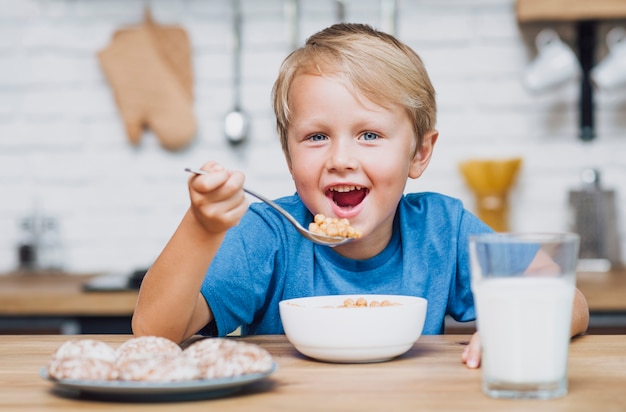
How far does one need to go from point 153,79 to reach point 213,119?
0.75 ft

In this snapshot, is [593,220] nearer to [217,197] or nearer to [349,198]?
[349,198]

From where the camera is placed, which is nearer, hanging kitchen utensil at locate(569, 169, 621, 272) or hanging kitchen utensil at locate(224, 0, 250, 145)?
hanging kitchen utensil at locate(569, 169, 621, 272)

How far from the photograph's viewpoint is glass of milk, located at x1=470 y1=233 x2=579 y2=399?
35.9 inches

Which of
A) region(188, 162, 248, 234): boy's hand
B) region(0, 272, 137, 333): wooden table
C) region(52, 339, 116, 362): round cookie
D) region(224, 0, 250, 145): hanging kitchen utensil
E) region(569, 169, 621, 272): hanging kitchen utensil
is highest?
region(224, 0, 250, 145): hanging kitchen utensil

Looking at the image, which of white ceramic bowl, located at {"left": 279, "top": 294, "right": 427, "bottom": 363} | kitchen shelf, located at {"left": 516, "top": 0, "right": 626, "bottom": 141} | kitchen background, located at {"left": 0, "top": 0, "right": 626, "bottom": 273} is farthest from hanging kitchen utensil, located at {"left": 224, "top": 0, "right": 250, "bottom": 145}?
white ceramic bowl, located at {"left": 279, "top": 294, "right": 427, "bottom": 363}

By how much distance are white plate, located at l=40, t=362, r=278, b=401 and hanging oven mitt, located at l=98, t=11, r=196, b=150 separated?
2.07 m

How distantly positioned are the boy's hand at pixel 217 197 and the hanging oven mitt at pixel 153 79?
1817 millimetres

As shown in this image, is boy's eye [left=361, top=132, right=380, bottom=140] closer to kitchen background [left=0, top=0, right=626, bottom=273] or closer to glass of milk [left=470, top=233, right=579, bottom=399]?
glass of milk [left=470, top=233, right=579, bottom=399]

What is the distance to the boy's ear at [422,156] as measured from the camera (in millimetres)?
1744

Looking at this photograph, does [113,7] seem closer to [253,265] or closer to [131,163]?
[131,163]

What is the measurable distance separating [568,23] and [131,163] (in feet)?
4.85

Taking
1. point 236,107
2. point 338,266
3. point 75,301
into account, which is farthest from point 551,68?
point 75,301

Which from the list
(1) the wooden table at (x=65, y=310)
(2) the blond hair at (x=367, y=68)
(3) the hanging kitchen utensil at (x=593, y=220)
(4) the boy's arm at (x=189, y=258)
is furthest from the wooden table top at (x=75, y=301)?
(4) the boy's arm at (x=189, y=258)

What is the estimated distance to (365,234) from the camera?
1.54 metres
